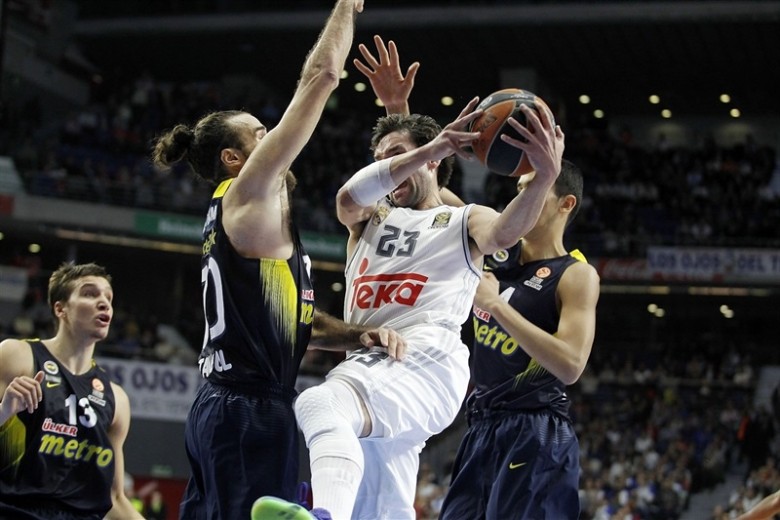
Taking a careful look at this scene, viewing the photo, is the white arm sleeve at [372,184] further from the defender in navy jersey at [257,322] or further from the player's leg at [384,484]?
the player's leg at [384,484]

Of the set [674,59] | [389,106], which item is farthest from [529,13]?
[389,106]

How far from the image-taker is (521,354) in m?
6.53

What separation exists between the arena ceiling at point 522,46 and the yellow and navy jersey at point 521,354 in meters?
25.0

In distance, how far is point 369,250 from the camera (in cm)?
584

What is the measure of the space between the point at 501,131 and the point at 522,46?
90.7 ft

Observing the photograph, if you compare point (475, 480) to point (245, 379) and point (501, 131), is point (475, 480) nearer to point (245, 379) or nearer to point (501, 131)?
point (245, 379)

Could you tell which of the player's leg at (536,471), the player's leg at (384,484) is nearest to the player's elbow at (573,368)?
the player's leg at (536,471)

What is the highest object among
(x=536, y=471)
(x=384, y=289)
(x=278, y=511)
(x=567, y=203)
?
(x=567, y=203)

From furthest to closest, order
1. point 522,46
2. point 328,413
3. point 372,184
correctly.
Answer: point 522,46, point 372,184, point 328,413

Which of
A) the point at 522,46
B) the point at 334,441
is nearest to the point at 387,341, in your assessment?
the point at 334,441

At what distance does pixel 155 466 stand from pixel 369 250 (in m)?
19.1

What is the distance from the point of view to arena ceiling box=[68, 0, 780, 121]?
30.5 m

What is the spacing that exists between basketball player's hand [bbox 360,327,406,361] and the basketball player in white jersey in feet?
0.16

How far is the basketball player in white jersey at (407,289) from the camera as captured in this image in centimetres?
512
